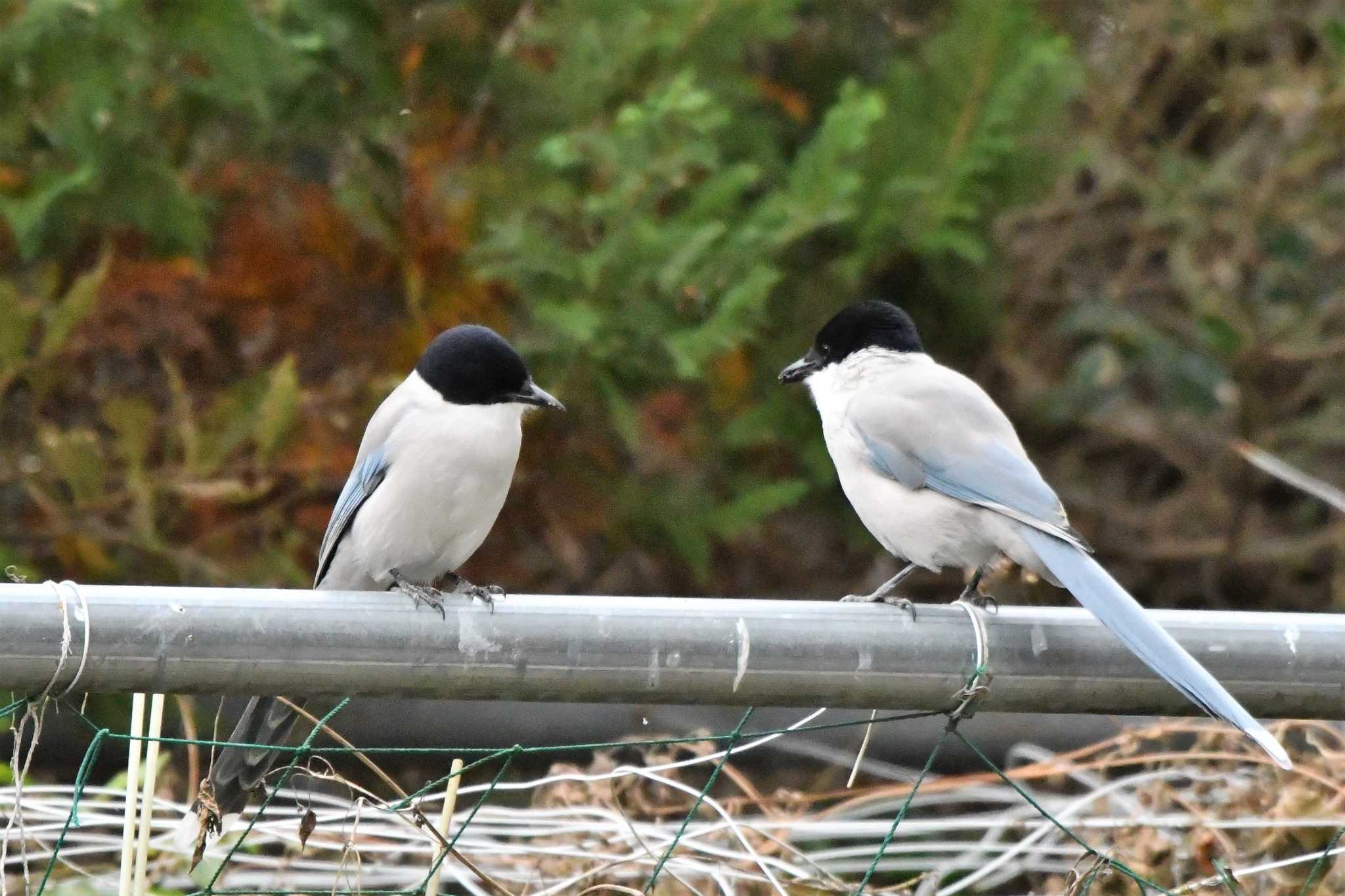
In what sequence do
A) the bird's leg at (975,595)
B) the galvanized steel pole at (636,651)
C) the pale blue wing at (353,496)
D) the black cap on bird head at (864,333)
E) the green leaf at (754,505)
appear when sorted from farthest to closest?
the green leaf at (754,505), the black cap on bird head at (864,333), the pale blue wing at (353,496), the bird's leg at (975,595), the galvanized steel pole at (636,651)

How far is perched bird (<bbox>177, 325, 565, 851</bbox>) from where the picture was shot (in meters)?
3.13

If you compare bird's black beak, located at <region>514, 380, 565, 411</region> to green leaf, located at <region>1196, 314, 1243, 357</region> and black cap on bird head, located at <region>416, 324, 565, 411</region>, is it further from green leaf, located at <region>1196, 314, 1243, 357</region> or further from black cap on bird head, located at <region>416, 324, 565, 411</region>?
green leaf, located at <region>1196, 314, 1243, 357</region>

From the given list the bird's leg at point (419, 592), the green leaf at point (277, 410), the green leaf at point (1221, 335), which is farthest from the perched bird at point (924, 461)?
the green leaf at point (1221, 335)

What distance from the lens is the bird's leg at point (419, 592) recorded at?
6.38 feet

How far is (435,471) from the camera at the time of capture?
3131 mm

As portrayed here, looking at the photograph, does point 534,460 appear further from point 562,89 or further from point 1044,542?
point 1044,542

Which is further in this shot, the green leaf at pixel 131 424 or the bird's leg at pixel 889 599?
the green leaf at pixel 131 424

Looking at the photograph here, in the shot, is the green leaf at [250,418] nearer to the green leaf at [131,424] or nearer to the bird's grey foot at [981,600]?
the green leaf at [131,424]

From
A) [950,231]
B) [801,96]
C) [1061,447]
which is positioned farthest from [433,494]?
[1061,447]

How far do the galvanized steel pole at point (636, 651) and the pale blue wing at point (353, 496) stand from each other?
1.29 m

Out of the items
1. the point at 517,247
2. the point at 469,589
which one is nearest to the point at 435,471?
the point at 469,589

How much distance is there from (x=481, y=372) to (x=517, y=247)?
3.23 ft

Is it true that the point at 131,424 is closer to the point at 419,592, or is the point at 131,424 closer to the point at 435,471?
the point at 435,471

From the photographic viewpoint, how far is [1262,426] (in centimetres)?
567
